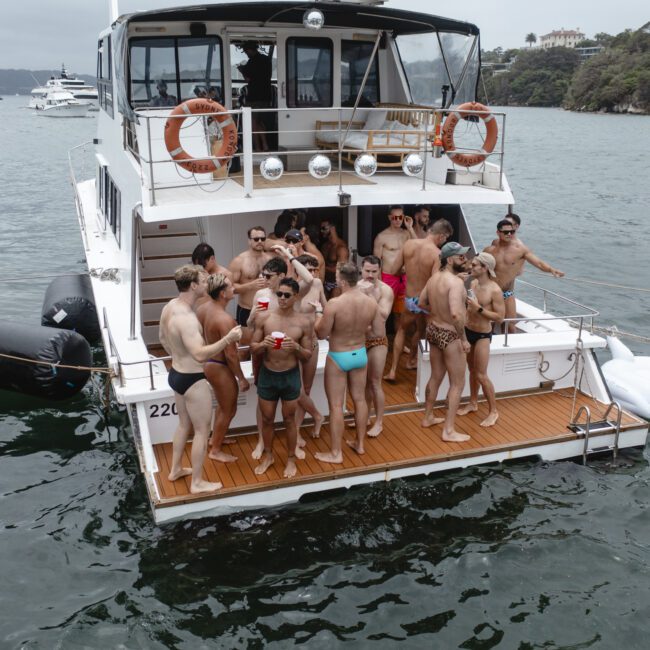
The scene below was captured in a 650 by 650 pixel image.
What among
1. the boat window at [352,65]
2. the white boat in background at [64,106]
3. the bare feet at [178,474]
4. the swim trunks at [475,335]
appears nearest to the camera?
the bare feet at [178,474]

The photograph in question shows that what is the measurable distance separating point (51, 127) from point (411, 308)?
243 ft

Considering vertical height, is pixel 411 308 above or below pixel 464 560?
above

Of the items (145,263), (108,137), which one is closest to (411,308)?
(145,263)

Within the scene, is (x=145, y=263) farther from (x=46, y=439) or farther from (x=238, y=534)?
(x=238, y=534)

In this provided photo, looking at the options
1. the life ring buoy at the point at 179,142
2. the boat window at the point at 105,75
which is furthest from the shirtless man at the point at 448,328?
the boat window at the point at 105,75

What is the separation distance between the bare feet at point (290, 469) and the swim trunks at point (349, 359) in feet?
3.05

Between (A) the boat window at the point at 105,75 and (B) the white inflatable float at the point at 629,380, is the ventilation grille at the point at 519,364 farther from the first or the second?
(A) the boat window at the point at 105,75

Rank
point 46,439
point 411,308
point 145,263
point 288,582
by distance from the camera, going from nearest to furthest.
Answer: point 288,582
point 411,308
point 46,439
point 145,263

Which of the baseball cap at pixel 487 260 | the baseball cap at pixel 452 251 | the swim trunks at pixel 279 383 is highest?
the baseball cap at pixel 452 251

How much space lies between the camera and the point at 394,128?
32.6 ft

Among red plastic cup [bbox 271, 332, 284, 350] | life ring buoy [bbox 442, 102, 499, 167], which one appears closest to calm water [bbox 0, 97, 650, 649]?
red plastic cup [bbox 271, 332, 284, 350]

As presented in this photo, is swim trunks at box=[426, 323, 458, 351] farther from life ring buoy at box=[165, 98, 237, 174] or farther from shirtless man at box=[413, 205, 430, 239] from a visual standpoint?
life ring buoy at box=[165, 98, 237, 174]

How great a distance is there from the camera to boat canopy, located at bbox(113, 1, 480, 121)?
8.76 metres

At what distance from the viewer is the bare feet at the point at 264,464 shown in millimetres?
6594
